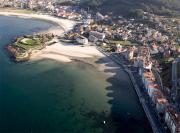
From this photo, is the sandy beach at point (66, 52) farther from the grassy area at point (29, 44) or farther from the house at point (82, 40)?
the grassy area at point (29, 44)

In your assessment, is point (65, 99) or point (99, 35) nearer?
point (65, 99)

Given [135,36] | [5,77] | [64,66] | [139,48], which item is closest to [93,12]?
[135,36]

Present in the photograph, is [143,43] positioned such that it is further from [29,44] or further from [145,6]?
[145,6]

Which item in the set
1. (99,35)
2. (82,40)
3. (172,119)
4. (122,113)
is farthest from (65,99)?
(99,35)

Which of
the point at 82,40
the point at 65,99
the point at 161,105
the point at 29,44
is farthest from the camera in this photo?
the point at 82,40

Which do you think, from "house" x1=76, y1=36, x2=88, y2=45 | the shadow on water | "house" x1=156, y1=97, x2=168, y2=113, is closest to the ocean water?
the shadow on water

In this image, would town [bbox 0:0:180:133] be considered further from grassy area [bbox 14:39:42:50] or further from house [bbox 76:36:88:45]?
grassy area [bbox 14:39:42:50]
